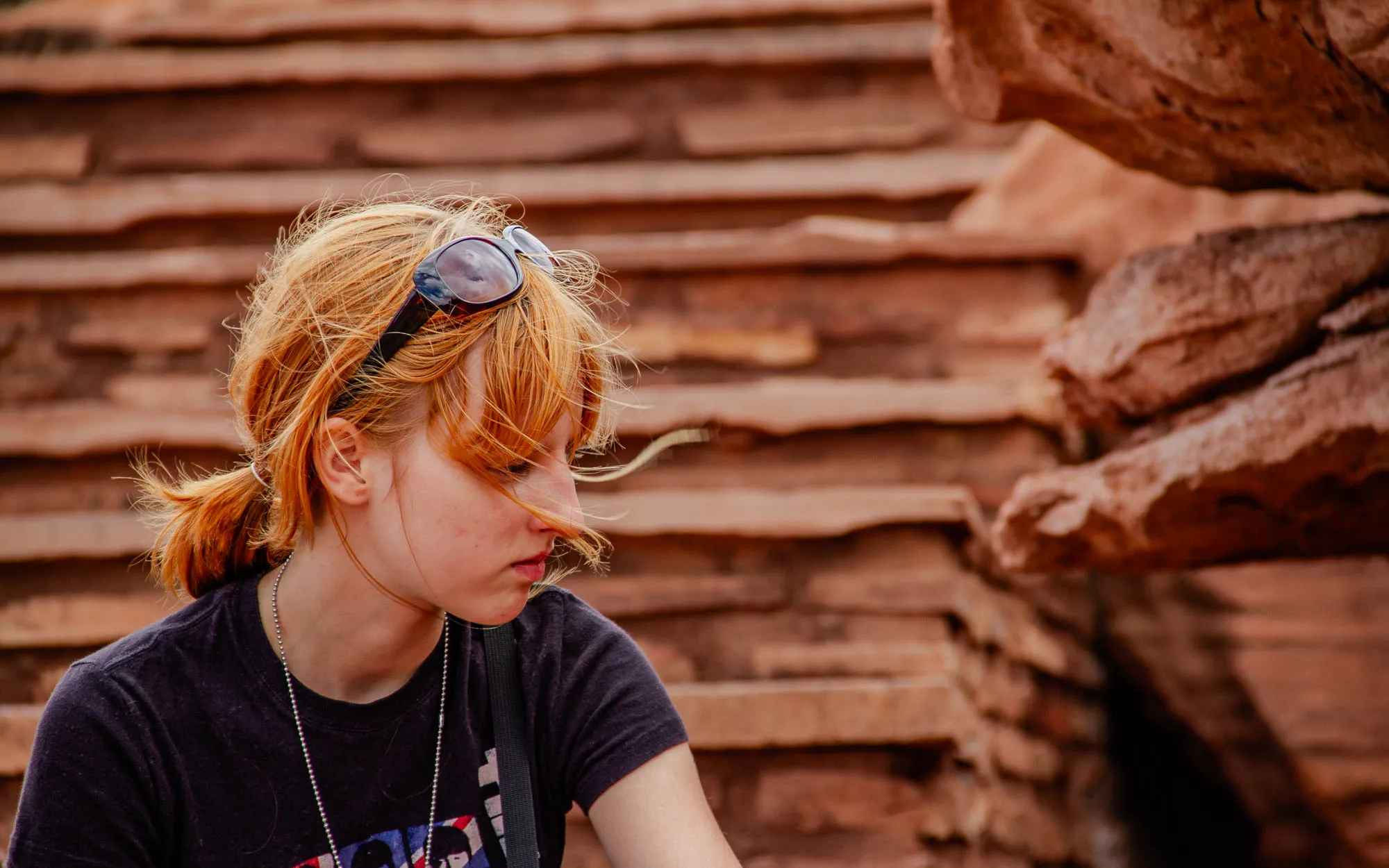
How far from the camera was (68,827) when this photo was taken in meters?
1.23

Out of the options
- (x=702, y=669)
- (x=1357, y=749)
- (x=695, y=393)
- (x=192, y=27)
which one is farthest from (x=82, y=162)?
(x=1357, y=749)

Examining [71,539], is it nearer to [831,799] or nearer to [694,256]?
[694,256]

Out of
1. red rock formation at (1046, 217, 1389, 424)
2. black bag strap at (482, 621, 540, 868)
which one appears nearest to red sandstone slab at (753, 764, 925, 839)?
red rock formation at (1046, 217, 1389, 424)

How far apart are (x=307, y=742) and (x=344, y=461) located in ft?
0.99

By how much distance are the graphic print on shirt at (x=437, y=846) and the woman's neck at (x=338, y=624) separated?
0.48ft

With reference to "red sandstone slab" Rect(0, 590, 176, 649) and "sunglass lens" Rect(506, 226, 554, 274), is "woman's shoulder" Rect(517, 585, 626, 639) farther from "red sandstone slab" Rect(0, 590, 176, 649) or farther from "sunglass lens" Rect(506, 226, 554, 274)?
"red sandstone slab" Rect(0, 590, 176, 649)

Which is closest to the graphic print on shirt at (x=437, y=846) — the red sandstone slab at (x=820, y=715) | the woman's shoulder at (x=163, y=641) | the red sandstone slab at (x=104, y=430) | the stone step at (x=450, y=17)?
the woman's shoulder at (x=163, y=641)

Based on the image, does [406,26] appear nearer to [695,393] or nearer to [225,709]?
[695,393]

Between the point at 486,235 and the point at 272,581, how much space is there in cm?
46

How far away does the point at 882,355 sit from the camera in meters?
2.68

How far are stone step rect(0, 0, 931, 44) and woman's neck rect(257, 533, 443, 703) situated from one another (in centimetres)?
208

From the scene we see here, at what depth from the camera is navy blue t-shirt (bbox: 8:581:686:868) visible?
1.25 meters

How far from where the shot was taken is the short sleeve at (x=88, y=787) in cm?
123

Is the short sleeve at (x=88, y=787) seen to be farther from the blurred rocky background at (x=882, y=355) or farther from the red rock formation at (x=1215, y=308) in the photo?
the red rock formation at (x=1215, y=308)
